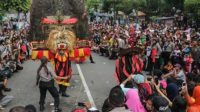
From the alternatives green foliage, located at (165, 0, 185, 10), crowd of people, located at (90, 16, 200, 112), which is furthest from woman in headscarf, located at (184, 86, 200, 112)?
green foliage, located at (165, 0, 185, 10)

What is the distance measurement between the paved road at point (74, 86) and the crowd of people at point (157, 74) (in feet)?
4.42

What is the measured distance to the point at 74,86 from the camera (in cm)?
1664

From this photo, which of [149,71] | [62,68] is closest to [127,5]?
[149,71]

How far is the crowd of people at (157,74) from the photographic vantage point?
8344 millimetres

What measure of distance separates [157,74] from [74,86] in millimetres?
5883

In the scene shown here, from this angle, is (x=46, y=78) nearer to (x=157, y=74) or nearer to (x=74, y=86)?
(x=157, y=74)

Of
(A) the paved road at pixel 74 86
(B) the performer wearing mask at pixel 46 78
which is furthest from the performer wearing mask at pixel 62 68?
(B) the performer wearing mask at pixel 46 78

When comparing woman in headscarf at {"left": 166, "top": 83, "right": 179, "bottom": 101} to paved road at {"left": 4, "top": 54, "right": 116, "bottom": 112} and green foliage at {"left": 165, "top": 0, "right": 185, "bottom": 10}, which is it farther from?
green foliage at {"left": 165, "top": 0, "right": 185, "bottom": 10}

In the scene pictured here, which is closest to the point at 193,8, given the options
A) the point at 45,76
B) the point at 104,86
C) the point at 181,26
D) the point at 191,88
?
the point at 181,26

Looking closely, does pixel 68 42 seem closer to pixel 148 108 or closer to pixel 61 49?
pixel 61 49

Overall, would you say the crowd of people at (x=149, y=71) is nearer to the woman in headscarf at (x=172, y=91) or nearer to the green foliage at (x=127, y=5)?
the woman in headscarf at (x=172, y=91)

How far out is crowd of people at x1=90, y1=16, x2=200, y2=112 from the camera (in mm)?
8344

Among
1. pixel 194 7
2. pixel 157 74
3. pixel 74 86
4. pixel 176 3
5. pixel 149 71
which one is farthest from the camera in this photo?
pixel 176 3

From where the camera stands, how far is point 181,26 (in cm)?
3397
